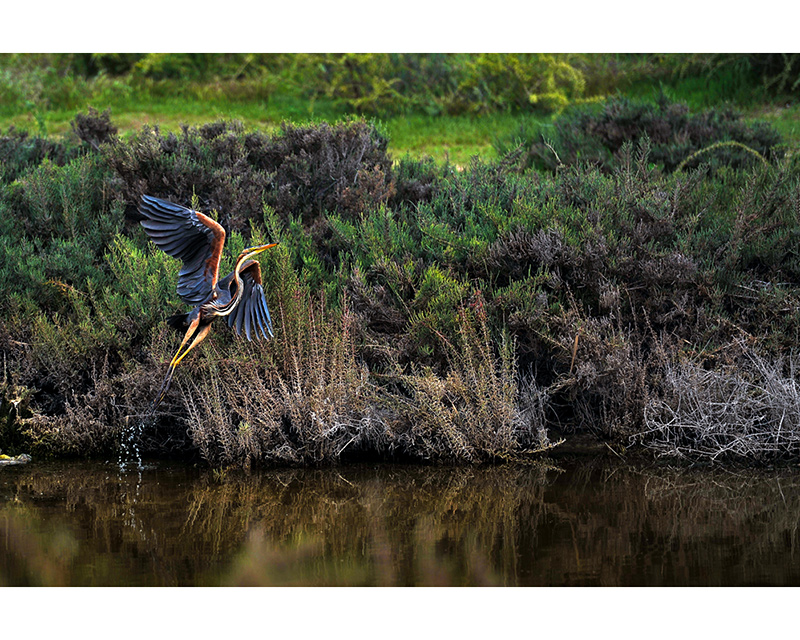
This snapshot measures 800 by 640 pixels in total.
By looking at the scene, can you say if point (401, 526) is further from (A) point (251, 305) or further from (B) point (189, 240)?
(B) point (189, 240)

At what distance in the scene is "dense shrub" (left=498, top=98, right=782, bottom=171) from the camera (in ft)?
33.1

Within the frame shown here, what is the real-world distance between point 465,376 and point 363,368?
0.71m

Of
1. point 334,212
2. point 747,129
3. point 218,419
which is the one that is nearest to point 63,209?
point 334,212

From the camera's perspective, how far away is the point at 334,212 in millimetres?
8133

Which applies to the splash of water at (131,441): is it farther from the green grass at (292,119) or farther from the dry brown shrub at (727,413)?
the green grass at (292,119)

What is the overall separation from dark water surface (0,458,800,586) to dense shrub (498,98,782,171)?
5093 mm

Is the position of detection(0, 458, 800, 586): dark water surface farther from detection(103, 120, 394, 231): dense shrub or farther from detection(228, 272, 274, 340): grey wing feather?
detection(103, 120, 394, 231): dense shrub

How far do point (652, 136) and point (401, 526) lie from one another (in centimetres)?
699

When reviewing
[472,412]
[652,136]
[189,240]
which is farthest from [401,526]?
[652,136]

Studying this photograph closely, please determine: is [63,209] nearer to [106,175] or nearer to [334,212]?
[106,175]

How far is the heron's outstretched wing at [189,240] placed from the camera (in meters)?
5.27

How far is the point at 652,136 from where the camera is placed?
1055 cm

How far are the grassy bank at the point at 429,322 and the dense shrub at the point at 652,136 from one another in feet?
6.53

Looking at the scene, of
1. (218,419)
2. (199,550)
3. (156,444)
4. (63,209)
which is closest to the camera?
(199,550)
